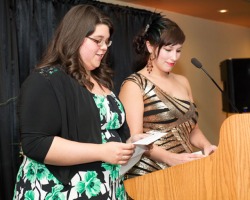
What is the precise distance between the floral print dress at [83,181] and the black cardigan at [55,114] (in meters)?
0.03

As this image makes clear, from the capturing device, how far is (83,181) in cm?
129

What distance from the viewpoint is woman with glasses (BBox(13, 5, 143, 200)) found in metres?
1.20

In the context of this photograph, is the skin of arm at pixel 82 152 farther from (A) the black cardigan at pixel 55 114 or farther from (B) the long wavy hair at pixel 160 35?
(B) the long wavy hair at pixel 160 35

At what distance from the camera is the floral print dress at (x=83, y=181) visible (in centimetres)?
127

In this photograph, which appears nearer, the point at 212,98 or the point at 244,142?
the point at 244,142

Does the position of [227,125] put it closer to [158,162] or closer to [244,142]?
[244,142]

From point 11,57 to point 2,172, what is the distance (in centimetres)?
76

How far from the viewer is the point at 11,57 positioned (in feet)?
8.27

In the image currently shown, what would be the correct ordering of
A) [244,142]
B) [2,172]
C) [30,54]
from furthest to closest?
[30,54] < [2,172] < [244,142]

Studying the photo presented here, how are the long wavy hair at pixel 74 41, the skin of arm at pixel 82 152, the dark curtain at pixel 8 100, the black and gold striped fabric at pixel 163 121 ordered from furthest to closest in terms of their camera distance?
the dark curtain at pixel 8 100 < the black and gold striped fabric at pixel 163 121 < the long wavy hair at pixel 74 41 < the skin of arm at pixel 82 152

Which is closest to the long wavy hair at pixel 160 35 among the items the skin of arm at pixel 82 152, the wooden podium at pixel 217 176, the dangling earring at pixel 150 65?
the dangling earring at pixel 150 65

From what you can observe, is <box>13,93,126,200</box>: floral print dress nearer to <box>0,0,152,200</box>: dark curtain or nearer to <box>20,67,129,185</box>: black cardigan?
<box>20,67,129,185</box>: black cardigan

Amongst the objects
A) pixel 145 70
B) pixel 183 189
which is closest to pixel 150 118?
pixel 145 70

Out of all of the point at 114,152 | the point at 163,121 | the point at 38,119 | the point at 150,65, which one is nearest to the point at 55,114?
the point at 38,119
